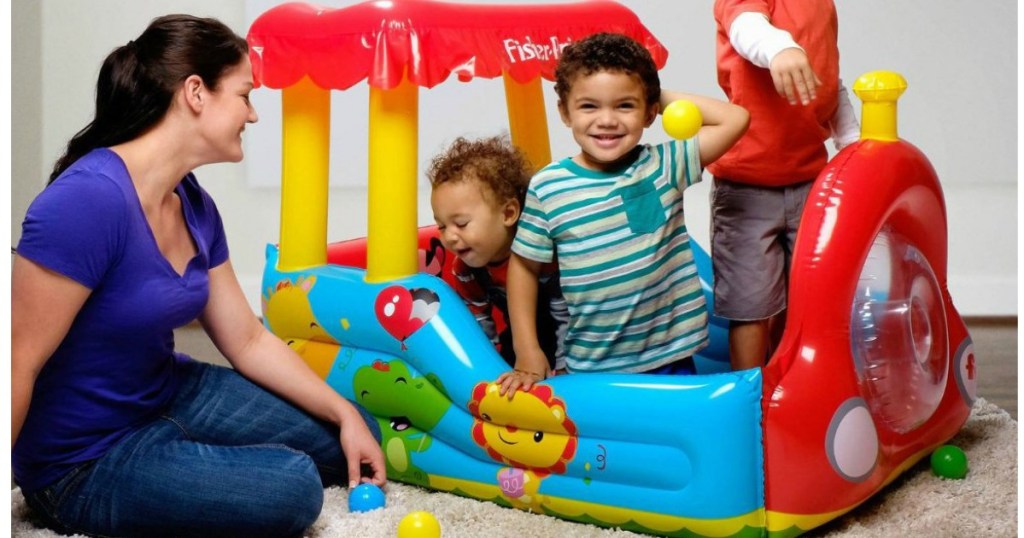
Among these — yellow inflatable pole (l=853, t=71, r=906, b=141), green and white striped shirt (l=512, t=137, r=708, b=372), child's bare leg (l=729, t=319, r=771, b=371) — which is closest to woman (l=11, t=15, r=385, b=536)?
green and white striped shirt (l=512, t=137, r=708, b=372)

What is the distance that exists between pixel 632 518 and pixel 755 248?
462mm

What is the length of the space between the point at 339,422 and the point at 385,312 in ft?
0.54

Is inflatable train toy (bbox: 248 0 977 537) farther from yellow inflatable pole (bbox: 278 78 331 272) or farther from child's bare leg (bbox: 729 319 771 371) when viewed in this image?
child's bare leg (bbox: 729 319 771 371)

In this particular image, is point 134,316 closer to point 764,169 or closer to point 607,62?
point 607,62

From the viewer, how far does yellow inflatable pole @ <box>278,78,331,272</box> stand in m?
1.82

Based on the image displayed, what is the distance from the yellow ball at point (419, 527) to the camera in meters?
1.40

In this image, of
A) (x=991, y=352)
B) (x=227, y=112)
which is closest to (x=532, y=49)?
(x=227, y=112)

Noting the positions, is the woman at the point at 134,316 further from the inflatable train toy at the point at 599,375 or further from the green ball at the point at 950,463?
the green ball at the point at 950,463

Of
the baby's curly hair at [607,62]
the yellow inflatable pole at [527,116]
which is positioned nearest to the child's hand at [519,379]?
the baby's curly hair at [607,62]

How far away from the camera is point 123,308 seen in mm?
1416

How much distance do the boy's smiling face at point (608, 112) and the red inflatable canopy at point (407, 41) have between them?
215mm

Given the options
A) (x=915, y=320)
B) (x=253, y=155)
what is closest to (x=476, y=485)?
(x=915, y=320)

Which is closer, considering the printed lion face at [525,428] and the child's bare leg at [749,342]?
the printed lion face at [525,428]

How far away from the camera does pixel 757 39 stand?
1596 mm
